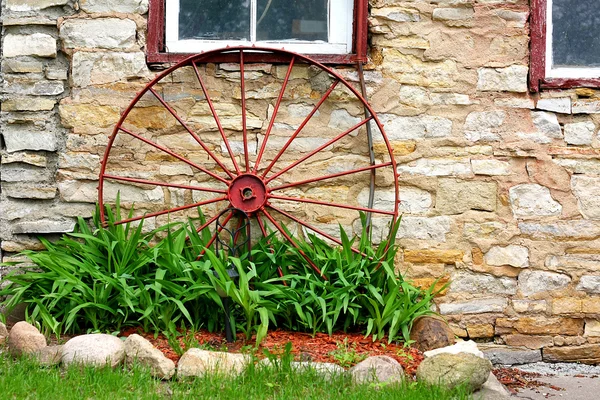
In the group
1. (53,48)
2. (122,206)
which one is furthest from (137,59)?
(122,206)

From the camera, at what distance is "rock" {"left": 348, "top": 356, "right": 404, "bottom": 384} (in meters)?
3.08

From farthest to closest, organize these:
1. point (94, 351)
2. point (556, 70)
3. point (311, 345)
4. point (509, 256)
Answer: point (556, 70)
point (509, 256)
point (311, 345)
point (94, 351)

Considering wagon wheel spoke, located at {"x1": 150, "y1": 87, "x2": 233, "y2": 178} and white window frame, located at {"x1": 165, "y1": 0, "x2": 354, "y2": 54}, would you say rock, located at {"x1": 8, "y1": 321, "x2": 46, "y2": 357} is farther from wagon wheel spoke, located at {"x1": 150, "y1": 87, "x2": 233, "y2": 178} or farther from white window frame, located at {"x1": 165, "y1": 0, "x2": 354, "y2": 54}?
white window frame, located at {"x1": 165, "y1": 0, "x2": 354, "y2": 54}

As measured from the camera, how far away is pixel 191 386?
3.03m

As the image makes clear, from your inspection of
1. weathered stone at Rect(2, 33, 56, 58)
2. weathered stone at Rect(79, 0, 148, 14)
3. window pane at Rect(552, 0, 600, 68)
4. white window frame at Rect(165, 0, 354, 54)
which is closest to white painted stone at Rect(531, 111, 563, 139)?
window pane at Rect(552, 0, 600, 68)

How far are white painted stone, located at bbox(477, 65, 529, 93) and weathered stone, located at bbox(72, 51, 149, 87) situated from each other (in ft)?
5.78

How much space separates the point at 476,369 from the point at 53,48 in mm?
2629

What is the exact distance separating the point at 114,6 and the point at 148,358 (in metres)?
1.92

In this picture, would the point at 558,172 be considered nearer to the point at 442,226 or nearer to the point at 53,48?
the point at 442,226

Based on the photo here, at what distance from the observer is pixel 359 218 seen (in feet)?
13.3

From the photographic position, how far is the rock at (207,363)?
308 centimetres

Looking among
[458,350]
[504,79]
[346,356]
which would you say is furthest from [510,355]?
[504,79]

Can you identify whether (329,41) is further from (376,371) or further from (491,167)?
(376,371)

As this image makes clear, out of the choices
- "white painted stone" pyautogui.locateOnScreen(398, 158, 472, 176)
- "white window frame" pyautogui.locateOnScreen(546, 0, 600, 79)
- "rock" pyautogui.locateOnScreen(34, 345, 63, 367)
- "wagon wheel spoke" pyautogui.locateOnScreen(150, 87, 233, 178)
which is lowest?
"rock" pyautogui.locateOnScreen(34, 345, 63, 367)
